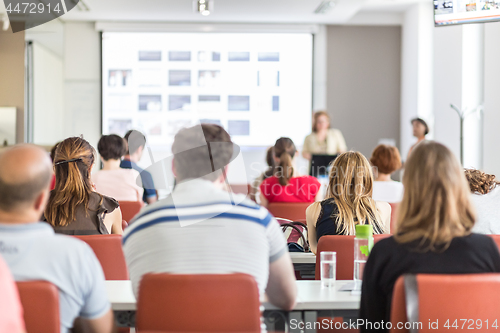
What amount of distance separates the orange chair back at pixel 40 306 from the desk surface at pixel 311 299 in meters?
0.38

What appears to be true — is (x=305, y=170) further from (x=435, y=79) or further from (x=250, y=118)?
(x=435, y=79)

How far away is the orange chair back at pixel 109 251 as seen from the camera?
2215 millimetres

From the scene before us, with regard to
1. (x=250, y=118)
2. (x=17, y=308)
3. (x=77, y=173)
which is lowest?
(x=17, y=308)

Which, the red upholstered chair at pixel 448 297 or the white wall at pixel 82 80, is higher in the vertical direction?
the white wall at pixel 82 80

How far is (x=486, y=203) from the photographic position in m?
2.53

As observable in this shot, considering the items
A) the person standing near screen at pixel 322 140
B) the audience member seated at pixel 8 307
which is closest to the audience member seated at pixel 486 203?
the audience member seated at pixel 8 307

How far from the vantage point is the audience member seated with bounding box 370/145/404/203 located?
395 cm

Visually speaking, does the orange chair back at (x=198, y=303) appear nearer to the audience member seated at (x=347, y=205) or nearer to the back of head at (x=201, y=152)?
the back of head at (x=201, y=152)

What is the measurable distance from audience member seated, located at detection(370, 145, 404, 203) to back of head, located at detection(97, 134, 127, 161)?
79.5 inches

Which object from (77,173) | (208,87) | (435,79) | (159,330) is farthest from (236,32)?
(159,330)

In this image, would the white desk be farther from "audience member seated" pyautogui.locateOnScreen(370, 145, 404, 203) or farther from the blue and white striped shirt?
"audience member seated" pyautogui.locateOnScreen(370, 145, 404, 203)

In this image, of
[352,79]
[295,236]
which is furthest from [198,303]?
[352,79]

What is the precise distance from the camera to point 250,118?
873cm

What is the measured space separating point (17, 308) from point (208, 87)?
7667mm
